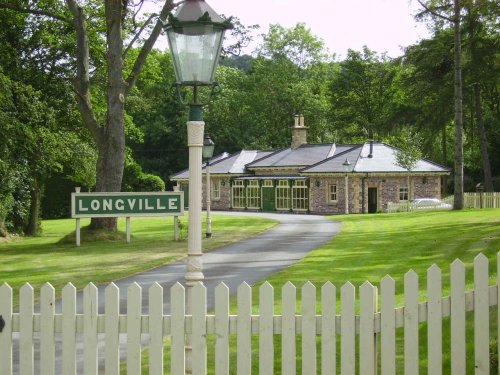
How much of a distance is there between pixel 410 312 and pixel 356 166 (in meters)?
43.7

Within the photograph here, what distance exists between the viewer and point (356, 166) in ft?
162

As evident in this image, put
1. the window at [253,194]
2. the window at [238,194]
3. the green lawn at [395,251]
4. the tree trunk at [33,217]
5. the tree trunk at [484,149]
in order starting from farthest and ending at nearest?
1. the window at [238,194]
2. the window at [253,194]
3. the tree trunk at [484,149]
4. the tree trunk at [33,217]
5. the green lawn at [395,251]

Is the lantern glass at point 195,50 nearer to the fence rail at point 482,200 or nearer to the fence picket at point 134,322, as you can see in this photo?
the fence picket at point 134,322

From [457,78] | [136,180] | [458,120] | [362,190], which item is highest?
[457,78]

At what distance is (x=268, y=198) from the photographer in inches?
2172

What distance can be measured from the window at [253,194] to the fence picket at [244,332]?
49935mm

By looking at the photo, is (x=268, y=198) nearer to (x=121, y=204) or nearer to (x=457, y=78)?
(x=457, y=78)

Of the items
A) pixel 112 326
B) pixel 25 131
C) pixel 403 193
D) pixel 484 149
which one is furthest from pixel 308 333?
pixel 403 193

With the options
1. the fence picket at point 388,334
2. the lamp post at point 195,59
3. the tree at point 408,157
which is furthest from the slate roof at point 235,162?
the fence picket at point 388,334

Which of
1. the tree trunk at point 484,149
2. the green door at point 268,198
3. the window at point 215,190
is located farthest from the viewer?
the window at point 215,190

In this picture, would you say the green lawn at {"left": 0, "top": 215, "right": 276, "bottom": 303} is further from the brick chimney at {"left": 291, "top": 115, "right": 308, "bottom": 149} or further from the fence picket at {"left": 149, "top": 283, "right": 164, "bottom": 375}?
the brick chimney at {"left": 291, "top": 115, "right": 308, "bottom": 149}

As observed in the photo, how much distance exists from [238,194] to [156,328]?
52.1 meters

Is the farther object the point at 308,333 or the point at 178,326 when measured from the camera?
the point at 178,326

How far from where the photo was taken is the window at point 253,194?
185 ft
